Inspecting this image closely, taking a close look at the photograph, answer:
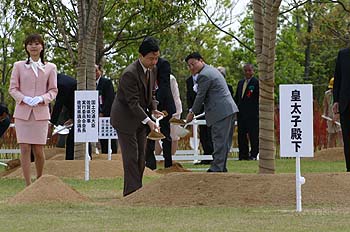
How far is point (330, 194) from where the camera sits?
10.9 meters

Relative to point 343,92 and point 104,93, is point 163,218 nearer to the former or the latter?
point 343,92

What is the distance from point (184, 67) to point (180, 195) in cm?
3776

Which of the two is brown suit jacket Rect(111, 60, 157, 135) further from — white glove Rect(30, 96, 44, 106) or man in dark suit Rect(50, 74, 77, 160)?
man in dark suit Rect(50, 74, 77, 160)

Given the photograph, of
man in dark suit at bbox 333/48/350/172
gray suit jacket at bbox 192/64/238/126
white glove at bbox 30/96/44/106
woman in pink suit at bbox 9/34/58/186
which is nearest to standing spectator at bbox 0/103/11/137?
gray suit jacket at bbox 192/64/238/126

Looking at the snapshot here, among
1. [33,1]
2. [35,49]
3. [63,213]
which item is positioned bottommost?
[63,213]

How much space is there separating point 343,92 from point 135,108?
364 cm

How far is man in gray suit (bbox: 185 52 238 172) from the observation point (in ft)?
46.1

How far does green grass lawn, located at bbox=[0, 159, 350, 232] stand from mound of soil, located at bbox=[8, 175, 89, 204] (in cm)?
21

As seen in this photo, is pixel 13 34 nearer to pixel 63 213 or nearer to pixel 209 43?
pixel 209 43

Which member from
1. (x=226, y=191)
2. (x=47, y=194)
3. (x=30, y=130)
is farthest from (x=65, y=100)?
(x=226, y=191)

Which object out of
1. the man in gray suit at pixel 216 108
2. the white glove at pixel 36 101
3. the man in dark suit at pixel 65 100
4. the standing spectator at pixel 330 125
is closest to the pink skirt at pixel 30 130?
the white glove at pixel 36 101

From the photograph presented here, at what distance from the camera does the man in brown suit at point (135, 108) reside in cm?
→ 1196

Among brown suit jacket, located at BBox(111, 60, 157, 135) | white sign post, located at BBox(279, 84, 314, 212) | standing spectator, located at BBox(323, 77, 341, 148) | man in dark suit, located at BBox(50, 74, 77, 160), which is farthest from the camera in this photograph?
standing spectator, located at BBox(323, 77, 341, 148)

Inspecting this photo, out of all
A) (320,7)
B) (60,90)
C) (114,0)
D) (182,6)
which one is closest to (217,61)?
(320,7)
